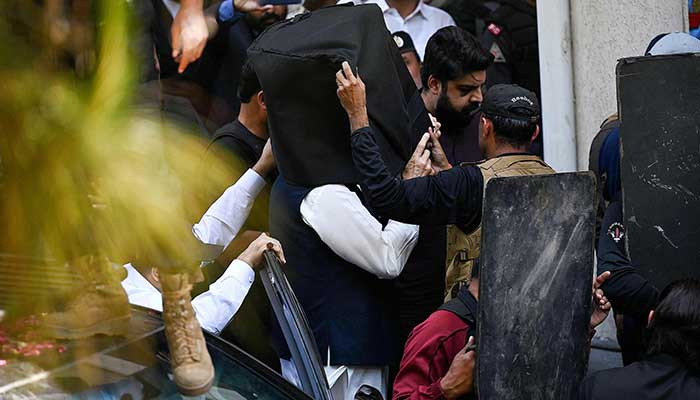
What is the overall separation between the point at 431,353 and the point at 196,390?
158 centimetres

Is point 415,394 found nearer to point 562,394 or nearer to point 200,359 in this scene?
point 562,394

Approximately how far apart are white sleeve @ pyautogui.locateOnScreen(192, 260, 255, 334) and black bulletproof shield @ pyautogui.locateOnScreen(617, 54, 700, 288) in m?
1.49

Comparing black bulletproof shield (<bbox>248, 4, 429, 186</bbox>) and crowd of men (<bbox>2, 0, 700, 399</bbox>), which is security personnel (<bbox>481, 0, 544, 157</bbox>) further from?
black bulletproof shield (<bbox>248, 4, 429, 186</bbox>)

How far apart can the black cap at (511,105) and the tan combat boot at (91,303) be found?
251cm

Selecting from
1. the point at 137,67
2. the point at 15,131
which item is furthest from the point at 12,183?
the point at 137,67

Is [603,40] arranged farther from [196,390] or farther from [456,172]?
[196,390]

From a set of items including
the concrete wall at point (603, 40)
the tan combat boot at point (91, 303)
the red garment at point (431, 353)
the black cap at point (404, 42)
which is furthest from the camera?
the concrete wall at point (603, 40)

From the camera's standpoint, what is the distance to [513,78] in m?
6.70

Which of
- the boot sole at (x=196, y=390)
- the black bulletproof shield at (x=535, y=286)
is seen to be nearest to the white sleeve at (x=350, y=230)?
the black bulletproof shield at (x=535, y=286)

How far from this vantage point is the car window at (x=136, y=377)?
7.33ft

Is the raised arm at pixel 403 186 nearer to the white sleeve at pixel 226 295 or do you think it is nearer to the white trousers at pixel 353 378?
Answer: the white trousers at pixel 353 378

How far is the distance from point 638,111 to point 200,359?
229 centimetres

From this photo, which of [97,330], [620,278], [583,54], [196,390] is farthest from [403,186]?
[583,54]

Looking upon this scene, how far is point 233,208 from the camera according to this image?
14.0ft
